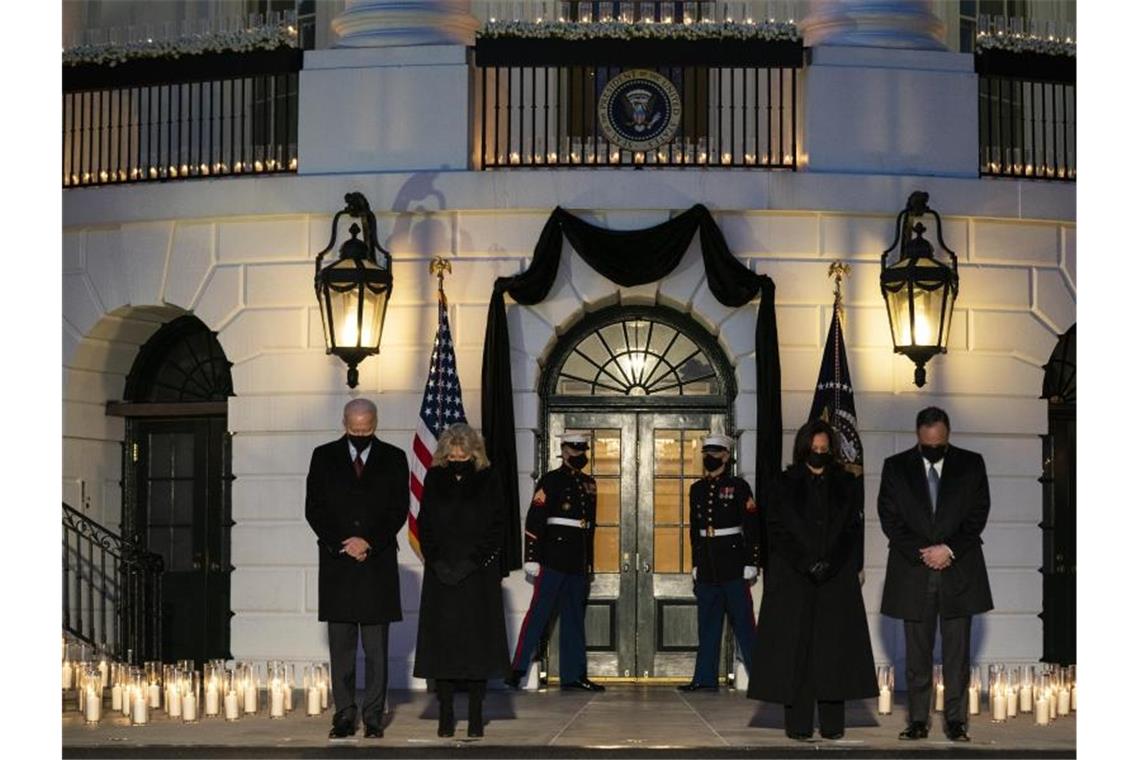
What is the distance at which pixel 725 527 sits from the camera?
18344 mm

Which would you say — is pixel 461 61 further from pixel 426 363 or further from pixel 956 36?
pixel 956 36

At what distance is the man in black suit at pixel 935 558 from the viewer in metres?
14.6

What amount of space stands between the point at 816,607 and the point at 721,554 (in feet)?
12.3

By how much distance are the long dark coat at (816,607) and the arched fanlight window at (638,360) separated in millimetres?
4744

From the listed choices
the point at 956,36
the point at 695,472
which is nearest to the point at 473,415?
the point at 695,472

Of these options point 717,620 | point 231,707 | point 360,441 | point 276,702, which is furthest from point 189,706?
point 717,620

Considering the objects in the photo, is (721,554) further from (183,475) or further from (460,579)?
(183,475)

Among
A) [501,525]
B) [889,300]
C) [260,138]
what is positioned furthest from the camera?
[260,138]

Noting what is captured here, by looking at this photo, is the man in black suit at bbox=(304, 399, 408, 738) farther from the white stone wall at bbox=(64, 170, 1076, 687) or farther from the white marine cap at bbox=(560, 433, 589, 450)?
the white stone wall at bbox=(64, 170, 1076, 687)

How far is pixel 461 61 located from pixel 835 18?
3108 millimetres

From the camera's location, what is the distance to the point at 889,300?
1870cm

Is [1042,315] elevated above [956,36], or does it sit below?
below

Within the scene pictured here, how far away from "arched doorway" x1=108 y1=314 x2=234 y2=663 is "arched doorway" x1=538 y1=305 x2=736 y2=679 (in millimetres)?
3256

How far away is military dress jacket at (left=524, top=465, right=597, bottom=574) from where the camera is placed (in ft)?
60.6
